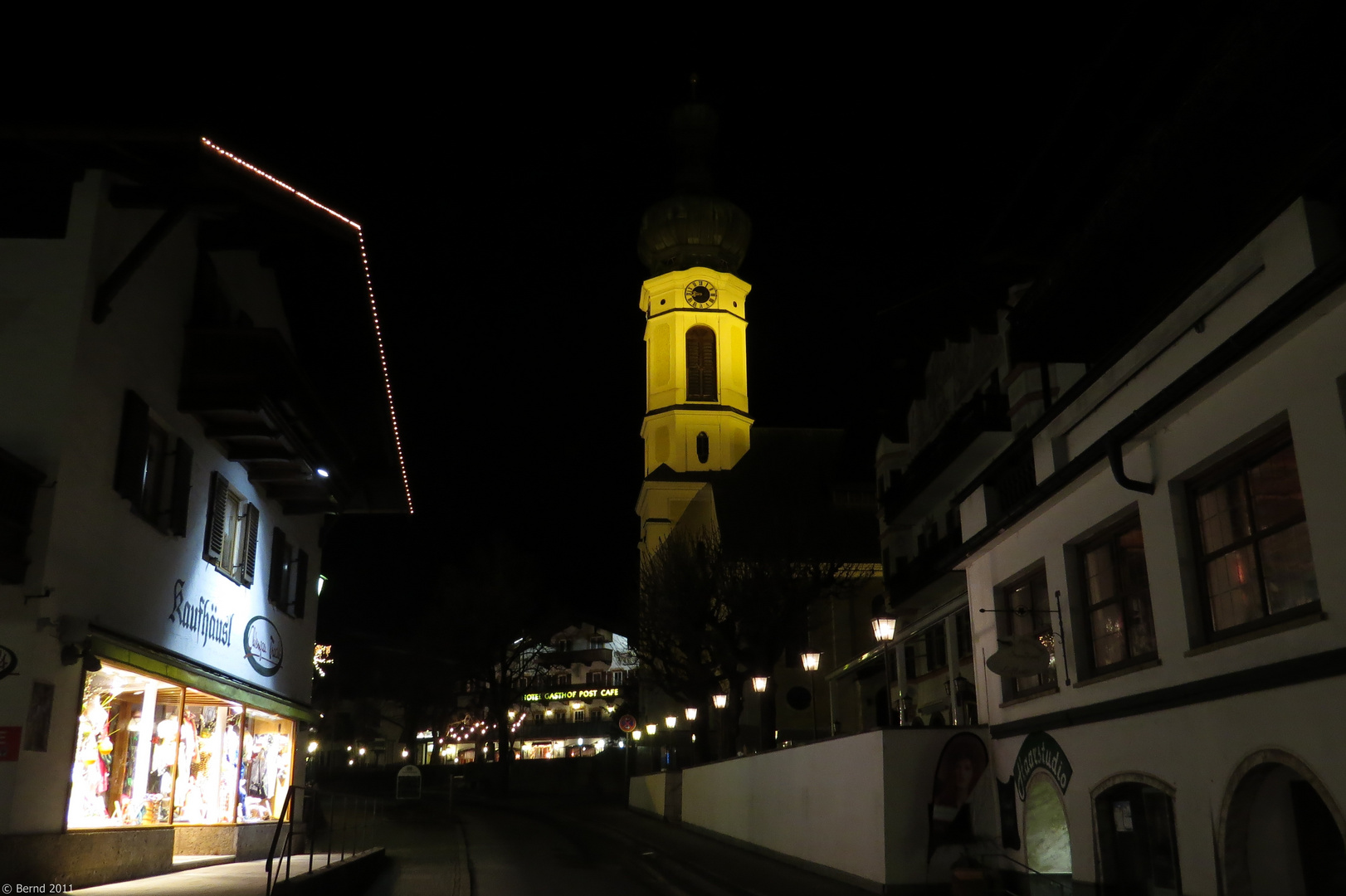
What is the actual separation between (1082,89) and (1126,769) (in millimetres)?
7208

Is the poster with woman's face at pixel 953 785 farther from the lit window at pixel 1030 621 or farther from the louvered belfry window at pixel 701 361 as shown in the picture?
the louvered belfry window at pixel 701 361

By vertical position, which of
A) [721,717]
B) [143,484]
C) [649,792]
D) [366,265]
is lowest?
Result: [649,792]

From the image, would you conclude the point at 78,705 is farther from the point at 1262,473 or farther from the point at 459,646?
the point at 459,646

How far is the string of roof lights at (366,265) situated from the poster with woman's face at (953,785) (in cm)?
1202

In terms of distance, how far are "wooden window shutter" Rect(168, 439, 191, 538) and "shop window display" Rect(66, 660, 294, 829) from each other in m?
2.21

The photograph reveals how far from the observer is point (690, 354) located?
6525 centimetres

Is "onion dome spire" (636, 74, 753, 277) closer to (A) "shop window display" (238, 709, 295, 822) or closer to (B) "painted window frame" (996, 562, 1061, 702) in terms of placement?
(A) "shop window display" (238, 709, 295, 822)

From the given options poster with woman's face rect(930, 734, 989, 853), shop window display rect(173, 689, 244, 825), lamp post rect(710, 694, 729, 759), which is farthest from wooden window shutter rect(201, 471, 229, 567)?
lamp post rect(710, 694, 729, 759)

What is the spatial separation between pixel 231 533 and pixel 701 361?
154 ft

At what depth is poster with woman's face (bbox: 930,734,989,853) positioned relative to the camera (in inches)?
637

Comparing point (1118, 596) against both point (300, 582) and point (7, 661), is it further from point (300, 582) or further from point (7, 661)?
point (300, 582)

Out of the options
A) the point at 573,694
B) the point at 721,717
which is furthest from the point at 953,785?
the point at 573,694

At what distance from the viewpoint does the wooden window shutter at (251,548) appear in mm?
20181

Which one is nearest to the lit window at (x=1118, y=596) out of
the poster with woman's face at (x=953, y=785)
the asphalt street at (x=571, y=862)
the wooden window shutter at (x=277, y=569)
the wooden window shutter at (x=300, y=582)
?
the poster with woman's face at (x=953, y=785)
